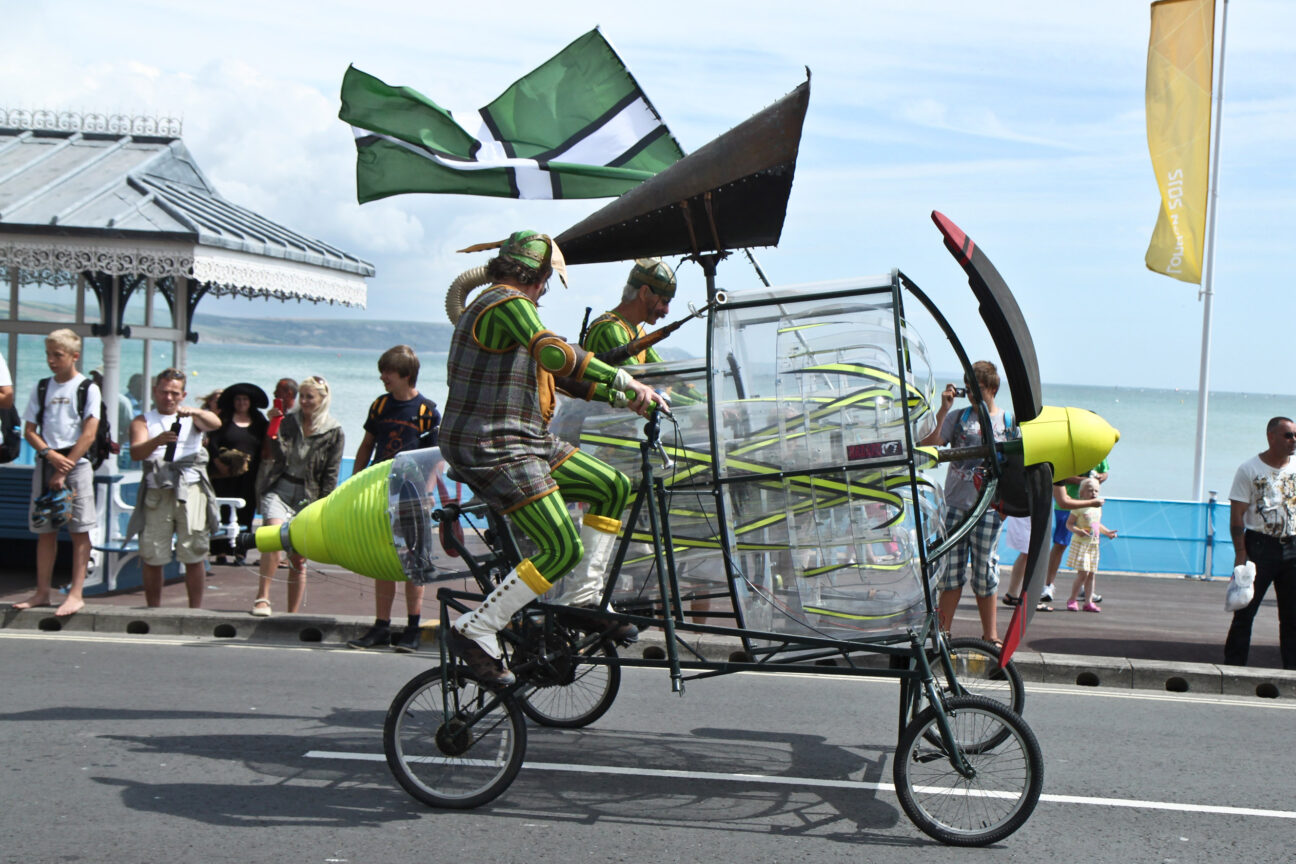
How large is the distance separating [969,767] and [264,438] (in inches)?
282

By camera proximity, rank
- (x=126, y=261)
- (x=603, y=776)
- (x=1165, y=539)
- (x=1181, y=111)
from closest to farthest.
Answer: (x=603, y=776) → (x=126, y=261) → (x=1165, y=539) → (x=1181, y=111)

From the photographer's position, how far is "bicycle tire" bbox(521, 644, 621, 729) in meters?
6.31

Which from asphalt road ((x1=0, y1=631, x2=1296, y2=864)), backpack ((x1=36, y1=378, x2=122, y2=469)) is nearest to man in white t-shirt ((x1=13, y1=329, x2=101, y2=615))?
backpack ((x1=36, y1=378, x2=122, y2=469))

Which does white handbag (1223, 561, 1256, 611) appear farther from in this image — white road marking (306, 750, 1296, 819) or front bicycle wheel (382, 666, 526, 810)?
front bicycle wheel (382, 666, 526, 810)

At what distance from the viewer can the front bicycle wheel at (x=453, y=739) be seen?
5.06m

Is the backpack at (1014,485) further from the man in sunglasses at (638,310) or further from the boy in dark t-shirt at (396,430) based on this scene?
the boy in dark t-shirt at (396,430)

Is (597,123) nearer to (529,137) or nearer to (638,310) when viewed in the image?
(529,137)

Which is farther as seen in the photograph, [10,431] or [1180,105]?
[1180,105]

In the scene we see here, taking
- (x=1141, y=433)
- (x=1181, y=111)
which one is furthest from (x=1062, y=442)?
(x=1141, y=433)

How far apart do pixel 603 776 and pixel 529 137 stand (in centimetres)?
382

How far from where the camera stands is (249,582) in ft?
34.2

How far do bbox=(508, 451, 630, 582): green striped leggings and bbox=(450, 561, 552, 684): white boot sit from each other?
0.21 feet

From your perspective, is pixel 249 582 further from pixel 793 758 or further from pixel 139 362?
pixel 793 758

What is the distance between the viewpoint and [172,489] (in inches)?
345
